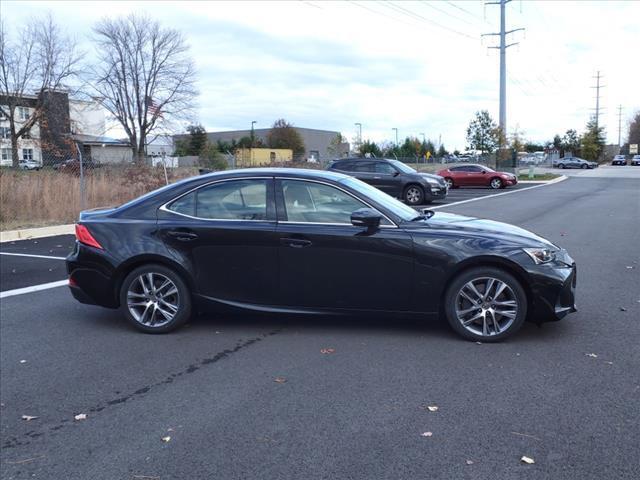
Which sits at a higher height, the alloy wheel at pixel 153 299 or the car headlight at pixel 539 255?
the car headlight at pixel 539 255

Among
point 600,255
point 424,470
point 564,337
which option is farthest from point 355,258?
point 600,255

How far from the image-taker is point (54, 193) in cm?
1577

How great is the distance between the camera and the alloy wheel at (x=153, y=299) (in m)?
5.74

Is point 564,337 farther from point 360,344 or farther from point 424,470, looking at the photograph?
point 424,470

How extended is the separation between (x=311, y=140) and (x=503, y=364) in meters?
112

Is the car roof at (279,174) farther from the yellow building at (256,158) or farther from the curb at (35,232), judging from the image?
the yellow building at (256,158)

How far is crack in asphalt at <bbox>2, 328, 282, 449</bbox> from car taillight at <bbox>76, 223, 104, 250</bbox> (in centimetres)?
168

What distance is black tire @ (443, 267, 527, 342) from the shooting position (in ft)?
17.0

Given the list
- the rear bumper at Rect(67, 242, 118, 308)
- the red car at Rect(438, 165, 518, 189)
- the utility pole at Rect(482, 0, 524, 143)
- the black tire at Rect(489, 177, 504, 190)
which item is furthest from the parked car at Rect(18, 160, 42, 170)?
the utility pole at Rect(482, 0, 524, 143)

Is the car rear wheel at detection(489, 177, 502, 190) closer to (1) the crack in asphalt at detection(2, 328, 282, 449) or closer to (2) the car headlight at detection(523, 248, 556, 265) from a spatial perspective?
(2) the car headlight at detection(523, 248, 556, 265)

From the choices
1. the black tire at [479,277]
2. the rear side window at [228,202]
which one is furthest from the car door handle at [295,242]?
the black tire at [479,277]

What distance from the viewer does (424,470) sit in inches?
126

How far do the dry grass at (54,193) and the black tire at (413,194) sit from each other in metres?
8.61

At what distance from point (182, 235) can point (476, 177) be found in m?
27.6
